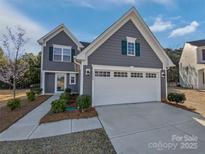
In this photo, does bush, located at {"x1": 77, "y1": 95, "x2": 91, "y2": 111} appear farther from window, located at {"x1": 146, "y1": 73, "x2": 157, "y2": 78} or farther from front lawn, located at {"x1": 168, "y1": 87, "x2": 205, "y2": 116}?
front lawn, located at {"x1": 168, "y1": 87, "x2": 205, "y2": 116}

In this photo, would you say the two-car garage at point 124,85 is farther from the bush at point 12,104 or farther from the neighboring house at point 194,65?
the neighboring house at point 194,65

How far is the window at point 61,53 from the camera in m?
15.5

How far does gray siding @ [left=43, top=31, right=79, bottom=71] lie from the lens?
1507 centimetres

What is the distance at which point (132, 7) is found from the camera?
9.95 meters

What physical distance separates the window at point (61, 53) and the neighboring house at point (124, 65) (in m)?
5.69

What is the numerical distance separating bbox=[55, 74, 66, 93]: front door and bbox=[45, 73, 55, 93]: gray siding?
451 mm

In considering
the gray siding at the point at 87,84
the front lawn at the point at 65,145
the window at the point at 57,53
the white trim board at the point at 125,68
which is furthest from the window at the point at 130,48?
the window at the point at 57,53

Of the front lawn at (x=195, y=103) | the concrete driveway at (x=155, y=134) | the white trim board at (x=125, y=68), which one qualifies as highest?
the white trim board at (x=125, y=68)

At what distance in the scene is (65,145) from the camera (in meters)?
4.15

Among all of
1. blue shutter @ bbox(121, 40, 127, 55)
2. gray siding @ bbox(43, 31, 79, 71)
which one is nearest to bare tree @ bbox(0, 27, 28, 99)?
gray siding @ bbox(43, 31, 79, 71)

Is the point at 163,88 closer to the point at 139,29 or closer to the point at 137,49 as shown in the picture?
the point at 137,49

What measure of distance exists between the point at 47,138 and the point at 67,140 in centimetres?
77

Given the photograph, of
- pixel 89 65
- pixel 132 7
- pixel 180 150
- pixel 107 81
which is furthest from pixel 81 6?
pixel 180 150

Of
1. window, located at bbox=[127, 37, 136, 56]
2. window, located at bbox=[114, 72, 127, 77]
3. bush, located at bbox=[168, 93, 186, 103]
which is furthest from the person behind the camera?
window, located at bbox=[127, 37, 136, 56]
